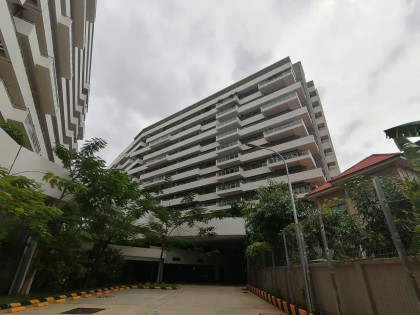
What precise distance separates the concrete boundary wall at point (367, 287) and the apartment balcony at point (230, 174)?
108ft

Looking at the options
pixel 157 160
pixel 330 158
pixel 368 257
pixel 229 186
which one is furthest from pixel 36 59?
pixel 157 160

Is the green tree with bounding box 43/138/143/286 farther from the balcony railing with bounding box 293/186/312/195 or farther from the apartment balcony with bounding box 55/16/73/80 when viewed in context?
the balcony railing with bounding box 293/186/312/195

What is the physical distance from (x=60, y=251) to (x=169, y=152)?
44381 millimetres

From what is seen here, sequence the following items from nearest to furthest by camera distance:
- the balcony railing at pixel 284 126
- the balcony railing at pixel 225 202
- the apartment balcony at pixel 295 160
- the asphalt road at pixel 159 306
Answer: the asphalt road at pixel 159 306 → the apartment balcony at pixel 295 160 → the balcony railing at pixel 284 126 → the balcony railing at pixel 225 202

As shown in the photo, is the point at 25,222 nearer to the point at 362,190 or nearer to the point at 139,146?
the point at 362,190

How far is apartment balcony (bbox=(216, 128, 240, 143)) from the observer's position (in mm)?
44709

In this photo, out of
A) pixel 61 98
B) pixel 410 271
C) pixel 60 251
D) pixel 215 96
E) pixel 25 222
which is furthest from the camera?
pixel 215 96

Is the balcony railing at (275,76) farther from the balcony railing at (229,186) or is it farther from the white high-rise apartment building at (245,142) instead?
the balcony railing at (229,186)

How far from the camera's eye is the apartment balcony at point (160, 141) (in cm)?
5838

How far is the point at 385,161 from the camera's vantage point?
1247 cm

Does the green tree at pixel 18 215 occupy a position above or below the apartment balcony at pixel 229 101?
below

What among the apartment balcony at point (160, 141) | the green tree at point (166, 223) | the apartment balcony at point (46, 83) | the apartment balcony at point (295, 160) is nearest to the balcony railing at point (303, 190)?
the apartment balcony at point (295, 160)

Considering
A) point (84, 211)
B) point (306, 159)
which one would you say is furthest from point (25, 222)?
point (306, 159)

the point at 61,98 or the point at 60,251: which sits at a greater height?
the point at 61,98
